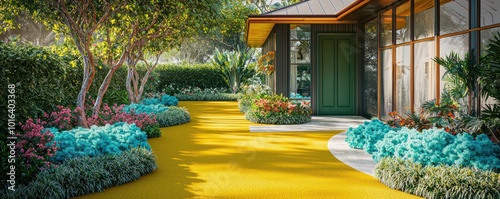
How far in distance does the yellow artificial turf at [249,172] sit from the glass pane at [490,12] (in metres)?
2.87

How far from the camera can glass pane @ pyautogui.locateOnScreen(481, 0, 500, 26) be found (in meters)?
Answer: 6.38

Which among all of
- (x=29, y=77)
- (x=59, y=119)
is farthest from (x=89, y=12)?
(x=29, y=77)

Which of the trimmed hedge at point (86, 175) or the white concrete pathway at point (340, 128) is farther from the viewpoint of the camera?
the white concrete pathway at point (340, 128)

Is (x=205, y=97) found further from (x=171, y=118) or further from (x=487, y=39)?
(x=487, y=39)

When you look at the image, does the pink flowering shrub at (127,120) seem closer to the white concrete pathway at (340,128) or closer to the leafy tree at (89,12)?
the leafy tree at (89,12)

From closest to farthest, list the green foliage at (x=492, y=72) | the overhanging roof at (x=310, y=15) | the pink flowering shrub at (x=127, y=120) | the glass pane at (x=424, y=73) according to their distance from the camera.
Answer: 1. the green foliage at (x=492, y=72)
2. the glass pane at (x=424, y=73)
3. the pink flowering shrub at (x=127, y=120)
4. the overhanging roof at (x=310, y=15)

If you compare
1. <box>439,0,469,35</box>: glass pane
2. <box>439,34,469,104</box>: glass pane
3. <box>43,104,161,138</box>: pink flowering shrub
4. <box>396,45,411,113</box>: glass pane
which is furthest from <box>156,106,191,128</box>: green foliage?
<box>439,0,469,35</box>: glass pane

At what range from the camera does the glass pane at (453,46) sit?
7.20m

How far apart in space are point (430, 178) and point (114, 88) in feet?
35.5

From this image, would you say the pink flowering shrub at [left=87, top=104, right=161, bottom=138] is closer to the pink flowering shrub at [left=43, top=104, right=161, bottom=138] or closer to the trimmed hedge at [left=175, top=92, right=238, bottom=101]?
the pink flowering shrub at [left=43, top=104, right=161, bottom=138]

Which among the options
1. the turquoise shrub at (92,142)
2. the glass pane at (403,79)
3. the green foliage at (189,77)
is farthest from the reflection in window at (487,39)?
the green foliage at (189,77)

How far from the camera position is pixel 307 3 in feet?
48.3

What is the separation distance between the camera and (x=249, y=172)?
20.7 feet

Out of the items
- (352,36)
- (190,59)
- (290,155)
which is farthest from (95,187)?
(190,59)
